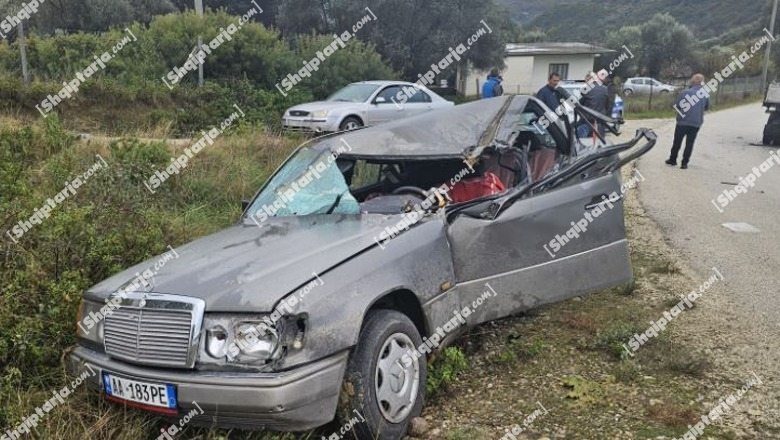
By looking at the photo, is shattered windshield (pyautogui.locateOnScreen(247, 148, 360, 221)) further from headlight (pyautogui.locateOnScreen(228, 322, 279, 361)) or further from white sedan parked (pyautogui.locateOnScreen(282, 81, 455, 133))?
white sedan parked (pyautogui.locateOnScreen(282, 81, 455, 133))

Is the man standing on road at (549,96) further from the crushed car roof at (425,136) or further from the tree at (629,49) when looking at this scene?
the tree at (629,49)

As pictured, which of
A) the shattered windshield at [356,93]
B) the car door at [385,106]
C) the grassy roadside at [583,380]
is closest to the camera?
the grassy roadside at [583,380]

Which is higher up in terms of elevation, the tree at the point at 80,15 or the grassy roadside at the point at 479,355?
the tree at the point at 80,15

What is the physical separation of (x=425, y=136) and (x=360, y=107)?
9.63m

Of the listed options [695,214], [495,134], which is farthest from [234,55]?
Answer: [495,134]

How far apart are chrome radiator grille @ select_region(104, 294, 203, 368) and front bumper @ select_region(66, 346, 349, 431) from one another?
0.23 feet

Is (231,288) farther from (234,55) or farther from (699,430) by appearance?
(234,55)

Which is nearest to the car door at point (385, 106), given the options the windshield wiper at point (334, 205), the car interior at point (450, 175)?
the car interior at point (450, 175)

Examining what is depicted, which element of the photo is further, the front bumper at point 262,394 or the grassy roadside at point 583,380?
the grassy roadside at point 583,380

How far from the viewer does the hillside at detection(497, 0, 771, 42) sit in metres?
90.9

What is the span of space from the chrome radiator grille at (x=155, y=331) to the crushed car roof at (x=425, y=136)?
2028 millimetres

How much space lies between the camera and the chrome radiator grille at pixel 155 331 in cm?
285

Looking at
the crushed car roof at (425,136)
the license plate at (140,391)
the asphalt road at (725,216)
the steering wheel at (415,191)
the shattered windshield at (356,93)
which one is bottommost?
the asphalt road at (725,216)

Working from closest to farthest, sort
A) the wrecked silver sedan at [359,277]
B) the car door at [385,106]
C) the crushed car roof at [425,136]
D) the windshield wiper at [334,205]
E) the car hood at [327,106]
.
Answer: the wrecked silver sedan at [359,277] → the windshield wiper at [334,205] → the crushed car roof at [425,136] → the car hood at [327,106] → the car door at [385,106]
